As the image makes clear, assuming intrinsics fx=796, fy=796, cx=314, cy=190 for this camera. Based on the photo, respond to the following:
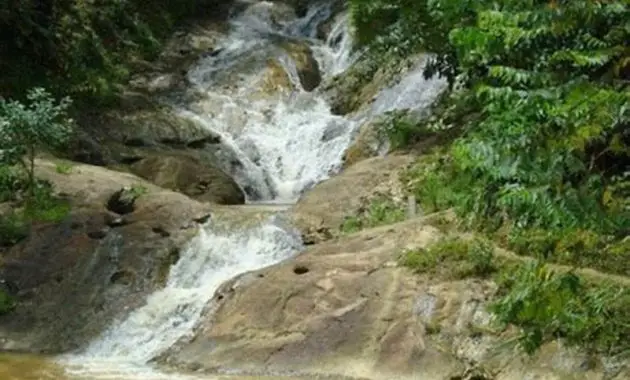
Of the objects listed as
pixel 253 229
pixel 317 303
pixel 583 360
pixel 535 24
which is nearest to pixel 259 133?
pixel 253 229

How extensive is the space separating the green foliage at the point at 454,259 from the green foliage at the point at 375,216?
8.25 ft

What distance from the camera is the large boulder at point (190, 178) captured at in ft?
53.5

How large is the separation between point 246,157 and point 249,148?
0.39 meters

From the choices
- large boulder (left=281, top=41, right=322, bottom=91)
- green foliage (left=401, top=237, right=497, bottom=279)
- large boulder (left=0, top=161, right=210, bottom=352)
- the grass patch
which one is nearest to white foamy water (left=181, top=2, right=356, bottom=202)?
large boulder (left=281, top=41, right=322, bottom=91)

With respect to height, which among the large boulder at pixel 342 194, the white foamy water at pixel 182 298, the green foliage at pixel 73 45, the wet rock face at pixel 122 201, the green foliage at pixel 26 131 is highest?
the green foliage at pixel 73 45

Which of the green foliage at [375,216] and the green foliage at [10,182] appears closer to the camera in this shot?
the green foliage at [375,216]

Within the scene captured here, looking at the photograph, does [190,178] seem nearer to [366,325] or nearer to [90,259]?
[90,259]

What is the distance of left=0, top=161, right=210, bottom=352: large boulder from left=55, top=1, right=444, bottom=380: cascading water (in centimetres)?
32

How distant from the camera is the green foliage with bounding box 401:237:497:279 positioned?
922cm

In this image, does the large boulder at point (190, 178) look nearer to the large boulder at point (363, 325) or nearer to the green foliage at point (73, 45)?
the green foliage at point (73, 45)

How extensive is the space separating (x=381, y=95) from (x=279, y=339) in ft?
36.5

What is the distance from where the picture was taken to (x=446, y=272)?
30.8 feet

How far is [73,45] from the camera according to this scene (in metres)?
20.2

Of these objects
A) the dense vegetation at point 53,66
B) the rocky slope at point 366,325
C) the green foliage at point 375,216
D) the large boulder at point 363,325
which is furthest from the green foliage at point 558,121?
the dense vegetation at point 53,66
